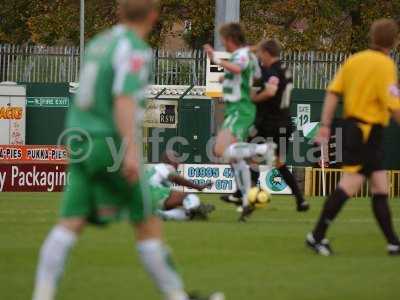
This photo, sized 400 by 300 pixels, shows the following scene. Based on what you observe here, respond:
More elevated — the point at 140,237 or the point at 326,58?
the point at 326,58

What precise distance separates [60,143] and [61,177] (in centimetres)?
607

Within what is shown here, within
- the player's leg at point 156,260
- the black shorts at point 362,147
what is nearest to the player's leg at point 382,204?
the black shorts at point 362,147

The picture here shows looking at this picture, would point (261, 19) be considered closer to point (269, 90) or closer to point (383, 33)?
point (269, 90)

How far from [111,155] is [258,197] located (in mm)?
6686

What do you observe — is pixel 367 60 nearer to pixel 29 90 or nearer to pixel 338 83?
pixel 338 83

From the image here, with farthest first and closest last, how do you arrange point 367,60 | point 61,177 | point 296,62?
point 296,62 < point 61,177 < point 367,60

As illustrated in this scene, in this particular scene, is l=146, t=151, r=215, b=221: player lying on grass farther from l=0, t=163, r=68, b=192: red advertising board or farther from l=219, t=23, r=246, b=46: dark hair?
l=0, t=163, r=68, b=192: red advertising board

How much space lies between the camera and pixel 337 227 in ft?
47.9

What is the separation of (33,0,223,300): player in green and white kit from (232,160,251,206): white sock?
6.82 metres

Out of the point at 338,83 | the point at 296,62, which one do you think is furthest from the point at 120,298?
the point at 296,62

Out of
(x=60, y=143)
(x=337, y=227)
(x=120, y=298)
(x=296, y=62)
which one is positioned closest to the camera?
(x=120, y=298)

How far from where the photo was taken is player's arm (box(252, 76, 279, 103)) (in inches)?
596

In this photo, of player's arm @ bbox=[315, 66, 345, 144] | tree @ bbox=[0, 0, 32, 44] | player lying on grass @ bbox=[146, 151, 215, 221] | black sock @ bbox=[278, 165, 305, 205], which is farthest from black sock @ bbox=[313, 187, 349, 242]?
tree @ bbox=[0, 0, 32, 44]

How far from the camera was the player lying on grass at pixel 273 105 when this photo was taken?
50.1ft
